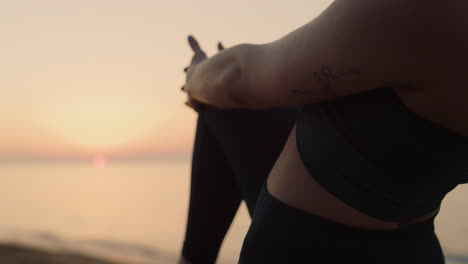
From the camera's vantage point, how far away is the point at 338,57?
888 millimetres

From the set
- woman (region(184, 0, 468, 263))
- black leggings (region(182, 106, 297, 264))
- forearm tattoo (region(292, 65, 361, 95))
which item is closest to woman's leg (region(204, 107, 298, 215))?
black leggings (region(182, 106, 297, 264))

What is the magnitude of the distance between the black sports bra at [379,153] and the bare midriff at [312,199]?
0.02 m

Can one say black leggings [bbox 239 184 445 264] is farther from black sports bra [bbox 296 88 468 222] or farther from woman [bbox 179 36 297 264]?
woman [bbox 179 36 297 264]

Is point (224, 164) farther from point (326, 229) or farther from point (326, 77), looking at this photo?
point (326, 77)

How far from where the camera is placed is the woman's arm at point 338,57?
821 mm

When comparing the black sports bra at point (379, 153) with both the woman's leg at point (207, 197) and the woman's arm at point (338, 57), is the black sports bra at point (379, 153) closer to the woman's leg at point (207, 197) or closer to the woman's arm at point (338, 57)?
the woman's arm at point (338, 57)

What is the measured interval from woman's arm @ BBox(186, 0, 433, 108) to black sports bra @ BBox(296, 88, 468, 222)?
5 cm

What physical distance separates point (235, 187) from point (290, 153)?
0.44 meters

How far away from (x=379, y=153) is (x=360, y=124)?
0.07 m

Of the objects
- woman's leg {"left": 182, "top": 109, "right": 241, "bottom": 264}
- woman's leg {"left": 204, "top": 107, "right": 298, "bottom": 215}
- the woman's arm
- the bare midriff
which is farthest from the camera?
woman's leg {"left": 182, "top": 109, "right": 241, "bottom": 264}

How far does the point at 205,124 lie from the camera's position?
1.44 m

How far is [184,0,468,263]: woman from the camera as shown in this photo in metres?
0.83

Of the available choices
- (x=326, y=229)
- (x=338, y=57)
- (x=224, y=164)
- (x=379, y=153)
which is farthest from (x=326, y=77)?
(x=224, y=164)

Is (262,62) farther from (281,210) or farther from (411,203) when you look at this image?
(411,203)
